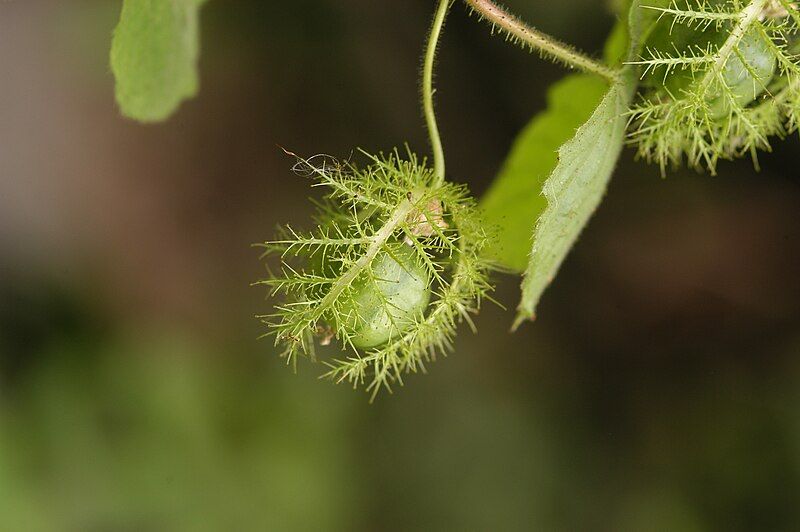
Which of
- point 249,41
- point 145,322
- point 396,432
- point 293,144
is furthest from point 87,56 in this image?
point 396,432

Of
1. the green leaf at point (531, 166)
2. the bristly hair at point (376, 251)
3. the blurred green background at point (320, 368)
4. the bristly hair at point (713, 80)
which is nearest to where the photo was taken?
the bristly hair at point (713, 80)

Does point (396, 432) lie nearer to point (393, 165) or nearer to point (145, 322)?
point (145, 322)

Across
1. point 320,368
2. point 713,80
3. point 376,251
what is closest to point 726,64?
point 713,80

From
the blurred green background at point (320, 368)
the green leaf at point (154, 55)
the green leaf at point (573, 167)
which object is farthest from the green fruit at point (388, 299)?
the blurred green background at point (320, 368)

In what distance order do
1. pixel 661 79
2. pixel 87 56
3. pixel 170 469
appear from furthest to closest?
pixel 87 56
pixel 170 469
pixel 661 79

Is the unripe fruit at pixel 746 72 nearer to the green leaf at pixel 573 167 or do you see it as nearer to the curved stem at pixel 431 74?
the green leaf at pixel 573 167

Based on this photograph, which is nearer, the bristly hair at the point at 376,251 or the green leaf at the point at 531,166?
the bristly hair at the point at 376,251

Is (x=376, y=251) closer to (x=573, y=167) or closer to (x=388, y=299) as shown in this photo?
(x=388, y=299)
